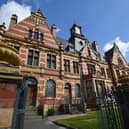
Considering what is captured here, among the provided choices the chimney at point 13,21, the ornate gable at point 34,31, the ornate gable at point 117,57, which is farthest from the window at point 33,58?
the ornate gable at point 117,57

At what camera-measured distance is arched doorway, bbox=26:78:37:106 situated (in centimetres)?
1411

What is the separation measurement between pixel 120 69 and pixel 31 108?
2219 centimetres

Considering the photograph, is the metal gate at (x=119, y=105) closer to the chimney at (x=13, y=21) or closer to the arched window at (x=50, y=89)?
the arched window at (x=50, y=89)

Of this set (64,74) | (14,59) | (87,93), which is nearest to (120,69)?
(87,93)

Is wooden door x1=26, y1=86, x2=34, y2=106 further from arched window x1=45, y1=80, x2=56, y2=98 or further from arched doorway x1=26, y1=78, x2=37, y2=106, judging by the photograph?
arched window x1=45, y1=80, x2=56, y2=98

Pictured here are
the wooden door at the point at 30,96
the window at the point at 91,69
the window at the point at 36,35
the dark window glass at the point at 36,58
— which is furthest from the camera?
the window at the point at 91,69

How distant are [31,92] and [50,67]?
4.52 metres

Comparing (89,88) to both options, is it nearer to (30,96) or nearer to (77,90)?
(77,90)

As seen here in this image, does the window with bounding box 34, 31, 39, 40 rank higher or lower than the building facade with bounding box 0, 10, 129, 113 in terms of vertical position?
higher

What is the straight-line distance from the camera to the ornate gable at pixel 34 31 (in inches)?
648

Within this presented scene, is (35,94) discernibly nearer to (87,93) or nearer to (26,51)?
(26,51)

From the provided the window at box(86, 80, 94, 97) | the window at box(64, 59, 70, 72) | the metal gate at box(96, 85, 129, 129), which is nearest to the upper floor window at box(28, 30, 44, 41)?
the window at box(64, 59, 70, 72)

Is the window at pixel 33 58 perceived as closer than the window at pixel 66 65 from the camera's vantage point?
Yes

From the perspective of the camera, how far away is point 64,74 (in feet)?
59.6
